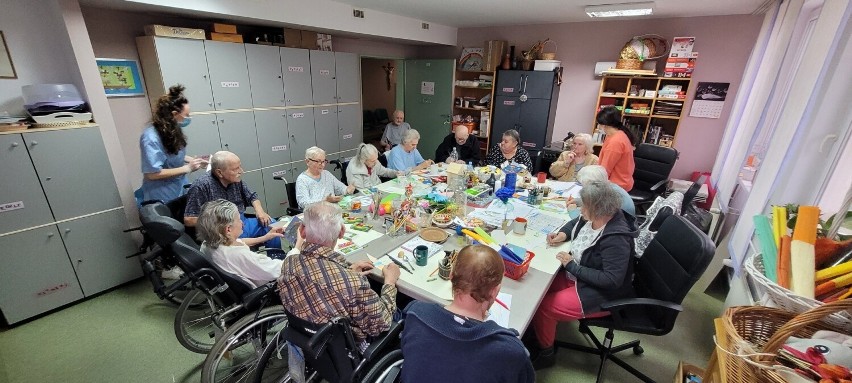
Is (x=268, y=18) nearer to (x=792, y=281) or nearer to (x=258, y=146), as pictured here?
(x=258, y=146)

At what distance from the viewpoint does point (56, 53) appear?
2.77 meters

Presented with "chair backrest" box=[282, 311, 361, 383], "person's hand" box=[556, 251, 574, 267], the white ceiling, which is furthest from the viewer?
the white ceiling

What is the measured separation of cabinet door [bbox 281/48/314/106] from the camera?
4.14 meters

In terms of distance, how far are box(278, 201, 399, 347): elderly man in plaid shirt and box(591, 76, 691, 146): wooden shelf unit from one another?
185 inches

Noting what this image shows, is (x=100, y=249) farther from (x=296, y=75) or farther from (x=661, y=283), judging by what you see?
(x=661, y=283)

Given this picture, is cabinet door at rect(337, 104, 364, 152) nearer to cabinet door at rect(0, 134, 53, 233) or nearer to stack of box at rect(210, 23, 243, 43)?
stack of box at rect(210, 23, 243, 43)

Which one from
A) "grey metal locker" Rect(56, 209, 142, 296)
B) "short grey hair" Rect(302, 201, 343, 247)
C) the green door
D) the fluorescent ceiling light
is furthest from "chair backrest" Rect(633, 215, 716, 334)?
the green door

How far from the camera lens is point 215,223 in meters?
1.81

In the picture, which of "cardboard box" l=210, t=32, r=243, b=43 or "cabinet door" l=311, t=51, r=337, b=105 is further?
"cabinet door" l=311, t=51, r=337, b=105

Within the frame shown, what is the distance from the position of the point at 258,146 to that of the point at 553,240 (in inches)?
141

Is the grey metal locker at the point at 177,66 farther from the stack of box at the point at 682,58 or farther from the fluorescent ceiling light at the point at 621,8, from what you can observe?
the stack of box at the point at 682,58

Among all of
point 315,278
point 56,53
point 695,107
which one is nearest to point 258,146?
point 56,53

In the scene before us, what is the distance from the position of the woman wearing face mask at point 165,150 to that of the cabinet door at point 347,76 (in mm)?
2313

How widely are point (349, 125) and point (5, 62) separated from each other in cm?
334
